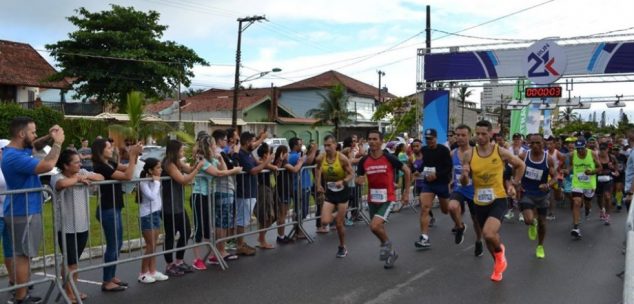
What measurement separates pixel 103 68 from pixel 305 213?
2919 cm

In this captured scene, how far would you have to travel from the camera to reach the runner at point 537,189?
28.0ft

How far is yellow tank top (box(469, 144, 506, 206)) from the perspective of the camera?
285 inches

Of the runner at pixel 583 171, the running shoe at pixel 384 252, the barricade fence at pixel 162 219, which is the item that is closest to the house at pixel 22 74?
the barricade fence at pixel 162 219

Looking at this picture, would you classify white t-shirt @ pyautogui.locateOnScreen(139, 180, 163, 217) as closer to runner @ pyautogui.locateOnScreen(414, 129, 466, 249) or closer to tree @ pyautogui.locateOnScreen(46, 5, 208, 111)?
runner @ pyautogui.locateOnScreen(414, 129, 466, 249)

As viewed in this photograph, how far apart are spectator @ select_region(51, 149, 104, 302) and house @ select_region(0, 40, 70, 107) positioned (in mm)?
35502

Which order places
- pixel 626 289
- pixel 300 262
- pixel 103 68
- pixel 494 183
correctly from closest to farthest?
pixel 626 289 → pixel 494 183 → pixel 300 262 → pixel 103 68

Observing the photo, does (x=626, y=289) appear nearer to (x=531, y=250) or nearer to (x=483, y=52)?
(x=531, y=250)

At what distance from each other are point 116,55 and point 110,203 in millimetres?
30830

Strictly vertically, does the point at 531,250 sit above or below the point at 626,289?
below

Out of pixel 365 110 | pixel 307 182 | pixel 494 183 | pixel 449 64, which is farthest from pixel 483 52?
pixel 365 110

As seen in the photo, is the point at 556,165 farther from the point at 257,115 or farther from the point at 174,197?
the point at 257,115

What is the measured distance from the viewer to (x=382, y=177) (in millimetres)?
8047

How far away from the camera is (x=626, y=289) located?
3102 millimetres

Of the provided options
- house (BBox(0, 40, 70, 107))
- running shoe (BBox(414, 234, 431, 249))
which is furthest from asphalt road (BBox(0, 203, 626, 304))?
house (BBox(0, 40, 70, 107))
